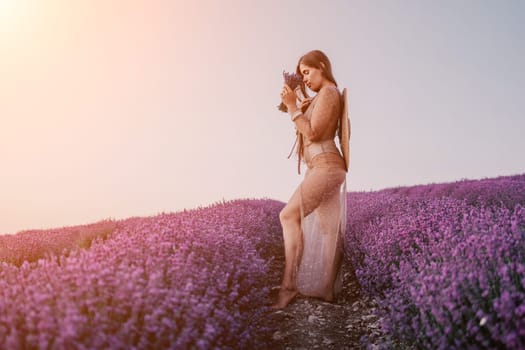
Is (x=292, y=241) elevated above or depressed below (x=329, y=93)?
below

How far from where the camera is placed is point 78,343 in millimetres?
1858

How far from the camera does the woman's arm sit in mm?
3732

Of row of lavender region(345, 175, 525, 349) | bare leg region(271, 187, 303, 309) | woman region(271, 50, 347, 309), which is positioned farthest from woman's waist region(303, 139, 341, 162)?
row of lavender region(345, 175, 525, 349)

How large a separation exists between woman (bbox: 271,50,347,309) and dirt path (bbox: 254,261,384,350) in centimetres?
12

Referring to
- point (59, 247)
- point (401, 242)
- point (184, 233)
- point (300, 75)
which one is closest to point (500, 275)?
point (401, 242)

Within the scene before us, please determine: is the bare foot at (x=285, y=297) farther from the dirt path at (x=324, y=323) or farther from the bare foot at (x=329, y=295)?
the bare foot at (x=329, y=295)

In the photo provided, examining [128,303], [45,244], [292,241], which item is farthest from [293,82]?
[45,244]

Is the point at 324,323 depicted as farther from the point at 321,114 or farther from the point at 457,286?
the point at 321,114

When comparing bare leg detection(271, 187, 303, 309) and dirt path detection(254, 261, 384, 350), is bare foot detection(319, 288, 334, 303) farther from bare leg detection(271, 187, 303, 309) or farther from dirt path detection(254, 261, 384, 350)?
bare leg detection(271, 187, 303, 309)

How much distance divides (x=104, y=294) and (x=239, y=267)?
3.78 ft

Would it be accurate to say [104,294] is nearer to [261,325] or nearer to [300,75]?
[261,325]

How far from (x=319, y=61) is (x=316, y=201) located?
50.9 inches

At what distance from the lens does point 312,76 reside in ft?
13.1

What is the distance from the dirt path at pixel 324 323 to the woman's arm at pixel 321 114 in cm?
151
